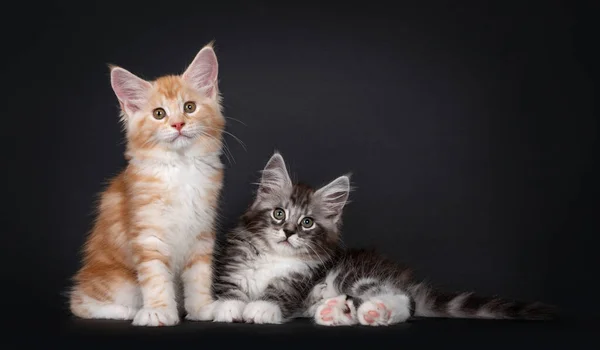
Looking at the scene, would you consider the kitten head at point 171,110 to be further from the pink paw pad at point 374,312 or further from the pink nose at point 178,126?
the pink paw pad at point 374,312

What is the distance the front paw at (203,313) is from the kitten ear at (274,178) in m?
0.69

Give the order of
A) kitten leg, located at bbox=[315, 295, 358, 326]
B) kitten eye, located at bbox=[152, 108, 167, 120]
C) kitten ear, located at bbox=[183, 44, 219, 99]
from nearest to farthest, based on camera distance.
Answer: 1. kitten leg, located at bbox=[315, 295, 358, 326]
2. kitten eye, located at bbox=[152, 108, 167, 120]
3. kitten ear, located at bbox=[183, 44, 219, 99]

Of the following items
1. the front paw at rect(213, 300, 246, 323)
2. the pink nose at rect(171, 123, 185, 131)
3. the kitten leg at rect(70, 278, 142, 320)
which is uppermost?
the pink nose at rect(171, 123, 185, 131)

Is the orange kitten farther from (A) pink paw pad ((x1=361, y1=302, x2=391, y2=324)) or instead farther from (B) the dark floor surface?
(A) pink paw pad ((x1=361, y1=302, x2=391, y2=324))

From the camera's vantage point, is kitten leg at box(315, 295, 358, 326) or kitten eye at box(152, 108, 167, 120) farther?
kitten eye at box(152, 108, 167, 120)

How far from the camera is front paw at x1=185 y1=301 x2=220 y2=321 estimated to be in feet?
12.0

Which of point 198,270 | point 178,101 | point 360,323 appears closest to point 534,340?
point 360,323

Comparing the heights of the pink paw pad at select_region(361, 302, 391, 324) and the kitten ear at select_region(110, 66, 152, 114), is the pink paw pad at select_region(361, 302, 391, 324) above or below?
below

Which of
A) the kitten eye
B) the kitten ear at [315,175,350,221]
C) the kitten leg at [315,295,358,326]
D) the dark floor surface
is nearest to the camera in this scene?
the dark floor surface

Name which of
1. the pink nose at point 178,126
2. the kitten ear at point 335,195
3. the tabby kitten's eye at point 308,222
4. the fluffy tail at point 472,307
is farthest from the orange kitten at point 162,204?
the fluffy tail at point 472,307

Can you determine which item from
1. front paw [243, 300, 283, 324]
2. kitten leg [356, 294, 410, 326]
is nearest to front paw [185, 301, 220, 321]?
front paw [243, 300, 283, 324]

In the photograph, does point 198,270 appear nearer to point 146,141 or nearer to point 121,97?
point 146,141

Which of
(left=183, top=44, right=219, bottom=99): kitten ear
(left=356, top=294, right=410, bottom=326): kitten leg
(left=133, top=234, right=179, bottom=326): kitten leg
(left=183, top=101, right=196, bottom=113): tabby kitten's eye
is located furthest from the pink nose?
(left=356, top=294, right=410, bottom=326): kitten leg

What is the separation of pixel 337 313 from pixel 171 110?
1.18m
